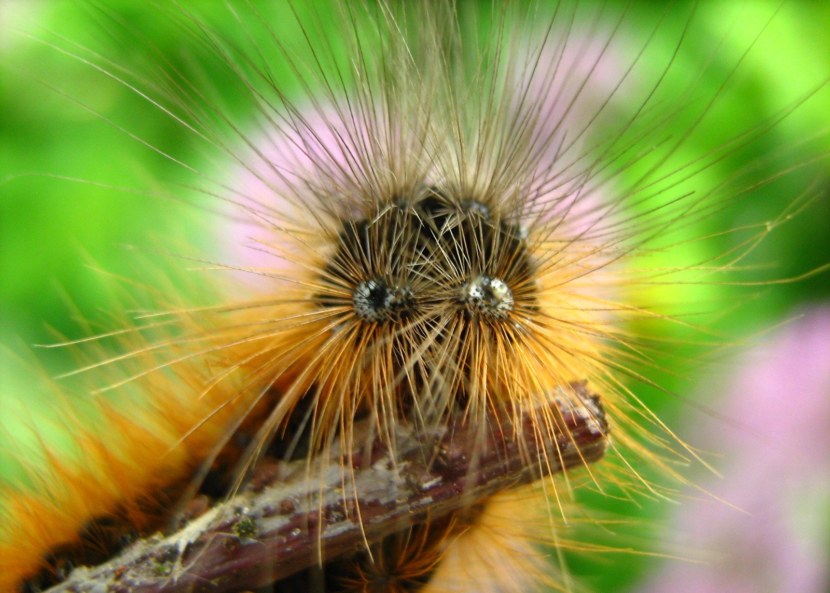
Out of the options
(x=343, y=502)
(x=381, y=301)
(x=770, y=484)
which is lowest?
(x=770, y=484)

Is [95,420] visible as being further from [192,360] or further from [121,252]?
[121,252]

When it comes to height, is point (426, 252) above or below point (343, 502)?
above

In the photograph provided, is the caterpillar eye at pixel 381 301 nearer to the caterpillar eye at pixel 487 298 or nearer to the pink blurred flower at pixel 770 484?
the caterpillar eye at pixel 487 298

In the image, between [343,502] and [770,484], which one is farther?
[770,484]

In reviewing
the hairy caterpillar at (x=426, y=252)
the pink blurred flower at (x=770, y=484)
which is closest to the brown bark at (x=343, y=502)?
the hairy caterpillar at (x=426, y=252)

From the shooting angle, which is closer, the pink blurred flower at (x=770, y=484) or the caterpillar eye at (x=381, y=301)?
the caterpillar eye at (x=381, y=301)

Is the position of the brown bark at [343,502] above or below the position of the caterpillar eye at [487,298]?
below

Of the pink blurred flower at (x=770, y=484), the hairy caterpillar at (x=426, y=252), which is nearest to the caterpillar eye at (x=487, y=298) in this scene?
the hairy caterpillar at (x=426, y=252)

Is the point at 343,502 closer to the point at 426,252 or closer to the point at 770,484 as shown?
the point at 426,252

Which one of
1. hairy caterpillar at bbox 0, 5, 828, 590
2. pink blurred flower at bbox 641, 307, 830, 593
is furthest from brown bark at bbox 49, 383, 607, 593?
pink blurred flower at bbox 641, 307, 830, 593

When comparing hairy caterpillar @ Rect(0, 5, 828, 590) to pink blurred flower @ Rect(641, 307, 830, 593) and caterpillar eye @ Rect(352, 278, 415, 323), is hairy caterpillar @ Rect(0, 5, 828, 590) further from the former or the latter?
pink blurred flower @ Rect(641, 307, 830, 593)

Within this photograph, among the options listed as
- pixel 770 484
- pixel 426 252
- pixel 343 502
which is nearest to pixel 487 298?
pixel 426 252

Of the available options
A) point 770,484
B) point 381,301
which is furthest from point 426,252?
point 770,484

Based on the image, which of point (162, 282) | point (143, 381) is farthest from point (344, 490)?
point (162, 282)
